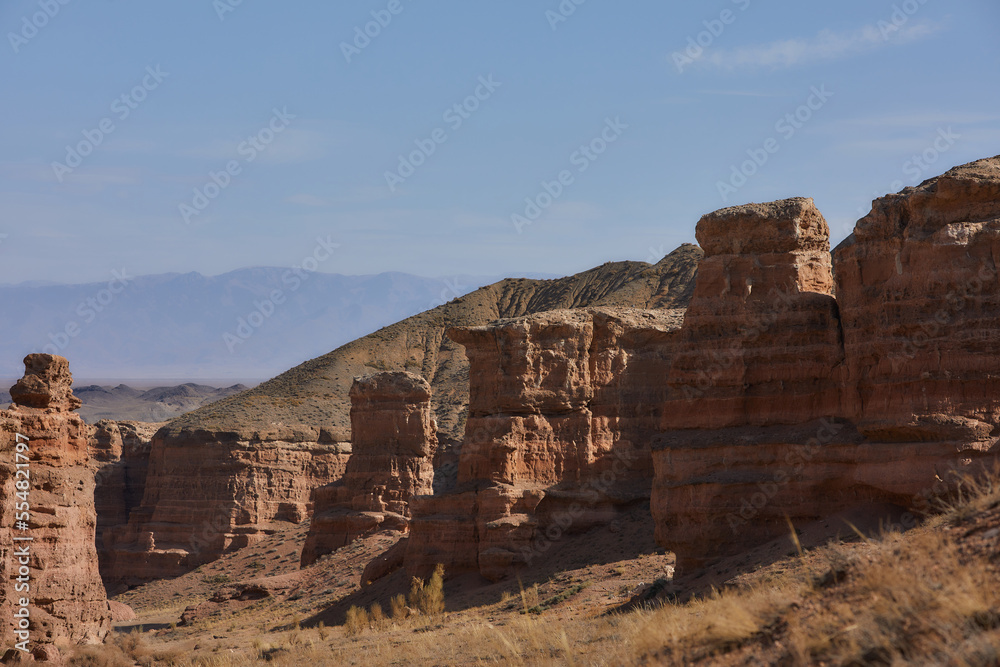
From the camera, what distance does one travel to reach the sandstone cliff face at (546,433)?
31.1m

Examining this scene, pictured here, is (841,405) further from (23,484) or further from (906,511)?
(23,484)

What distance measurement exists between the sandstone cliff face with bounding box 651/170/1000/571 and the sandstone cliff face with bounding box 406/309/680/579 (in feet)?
26.4

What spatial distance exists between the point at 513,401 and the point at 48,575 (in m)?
15.2

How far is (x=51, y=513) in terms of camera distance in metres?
19.5

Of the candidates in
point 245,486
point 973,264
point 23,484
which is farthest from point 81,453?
point 245,486

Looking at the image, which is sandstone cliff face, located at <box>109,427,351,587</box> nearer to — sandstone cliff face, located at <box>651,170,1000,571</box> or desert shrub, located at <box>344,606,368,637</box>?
desert shrub, located at <box>344,606,368,637</box>

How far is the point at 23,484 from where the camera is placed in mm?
19062

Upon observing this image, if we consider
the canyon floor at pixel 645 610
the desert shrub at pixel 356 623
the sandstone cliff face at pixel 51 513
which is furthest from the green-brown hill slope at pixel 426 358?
the sandstone cliff face at pixel 51 513

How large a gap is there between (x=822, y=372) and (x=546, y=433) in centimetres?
1082

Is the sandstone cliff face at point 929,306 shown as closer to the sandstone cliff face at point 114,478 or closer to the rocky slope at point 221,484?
the rocky slope at point 221,484

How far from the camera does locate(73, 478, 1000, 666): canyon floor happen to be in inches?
379

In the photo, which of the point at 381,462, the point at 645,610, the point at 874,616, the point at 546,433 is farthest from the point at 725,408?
the point at 381,462

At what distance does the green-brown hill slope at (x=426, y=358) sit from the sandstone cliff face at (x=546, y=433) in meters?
27.0

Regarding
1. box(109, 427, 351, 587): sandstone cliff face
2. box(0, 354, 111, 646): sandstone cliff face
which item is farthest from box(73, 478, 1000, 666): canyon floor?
box(109, 427, 351, 587): sandstone cliff face
